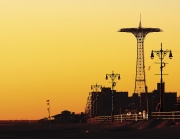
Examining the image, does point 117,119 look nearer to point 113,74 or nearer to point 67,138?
point 113,74

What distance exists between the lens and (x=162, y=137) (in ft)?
153

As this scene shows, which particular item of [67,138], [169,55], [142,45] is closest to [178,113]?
[169,55]

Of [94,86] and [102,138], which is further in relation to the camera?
[94,86]

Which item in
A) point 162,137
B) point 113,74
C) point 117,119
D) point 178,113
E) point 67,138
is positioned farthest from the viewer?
point 113,74

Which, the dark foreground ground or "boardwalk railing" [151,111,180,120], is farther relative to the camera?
"boardwalk railing" [151,111,180,120]

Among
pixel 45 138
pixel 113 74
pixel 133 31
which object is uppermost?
pixel 133 31

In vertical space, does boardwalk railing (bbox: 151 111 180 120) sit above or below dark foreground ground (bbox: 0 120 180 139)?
above

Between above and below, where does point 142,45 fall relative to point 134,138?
above

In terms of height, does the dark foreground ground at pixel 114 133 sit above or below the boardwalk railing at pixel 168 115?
below

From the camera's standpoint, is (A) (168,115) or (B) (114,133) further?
(A) (168,115)

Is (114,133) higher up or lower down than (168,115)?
lower down

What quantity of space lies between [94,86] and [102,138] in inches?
4503

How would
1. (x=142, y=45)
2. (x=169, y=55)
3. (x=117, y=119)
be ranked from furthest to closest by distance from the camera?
(x=142, y=45) → (x=117, y=119) → (x=169, y=55)

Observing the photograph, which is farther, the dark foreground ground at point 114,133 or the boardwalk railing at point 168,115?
the boardwalk railing at point 168,115
